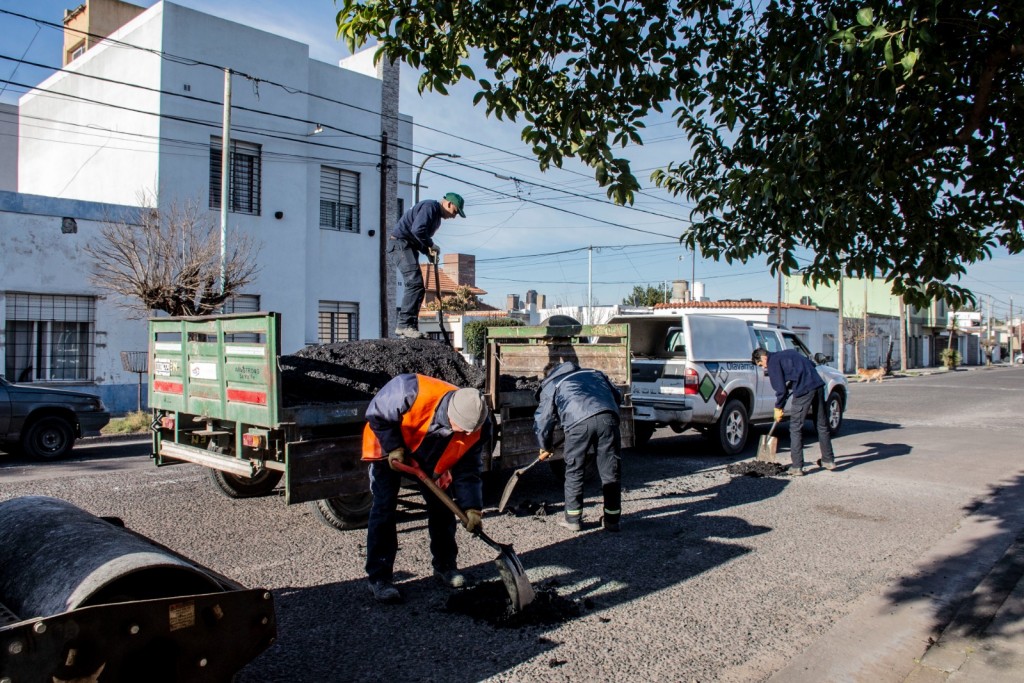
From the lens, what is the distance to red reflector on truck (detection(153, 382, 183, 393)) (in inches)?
264

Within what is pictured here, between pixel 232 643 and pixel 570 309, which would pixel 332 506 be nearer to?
pixel 232 643

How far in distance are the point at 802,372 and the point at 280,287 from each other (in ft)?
43.2

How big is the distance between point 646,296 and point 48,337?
4624 cm

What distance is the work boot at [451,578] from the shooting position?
4926 millimetres

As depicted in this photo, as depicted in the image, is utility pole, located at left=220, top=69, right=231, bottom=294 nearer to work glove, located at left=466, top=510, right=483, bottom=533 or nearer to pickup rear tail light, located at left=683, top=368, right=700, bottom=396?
pickup rear tail light, located at left=683, top=368, right=700, bottom=396

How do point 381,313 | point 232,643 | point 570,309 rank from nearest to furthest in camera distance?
point 232,643, point 381,313, point 570,309

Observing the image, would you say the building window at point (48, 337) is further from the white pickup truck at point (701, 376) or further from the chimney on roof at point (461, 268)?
the chimney on roof at point (461, 268)

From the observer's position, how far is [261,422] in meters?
5.52

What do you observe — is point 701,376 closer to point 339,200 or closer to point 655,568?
point 655,568

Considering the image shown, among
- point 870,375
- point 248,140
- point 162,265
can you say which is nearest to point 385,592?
point 162,265

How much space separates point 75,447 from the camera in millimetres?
11945

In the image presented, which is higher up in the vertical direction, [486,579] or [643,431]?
[643,431]

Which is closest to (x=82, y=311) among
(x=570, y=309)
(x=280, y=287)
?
(x=280, y=287)

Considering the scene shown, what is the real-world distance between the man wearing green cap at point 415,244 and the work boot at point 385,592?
3.92 metres
